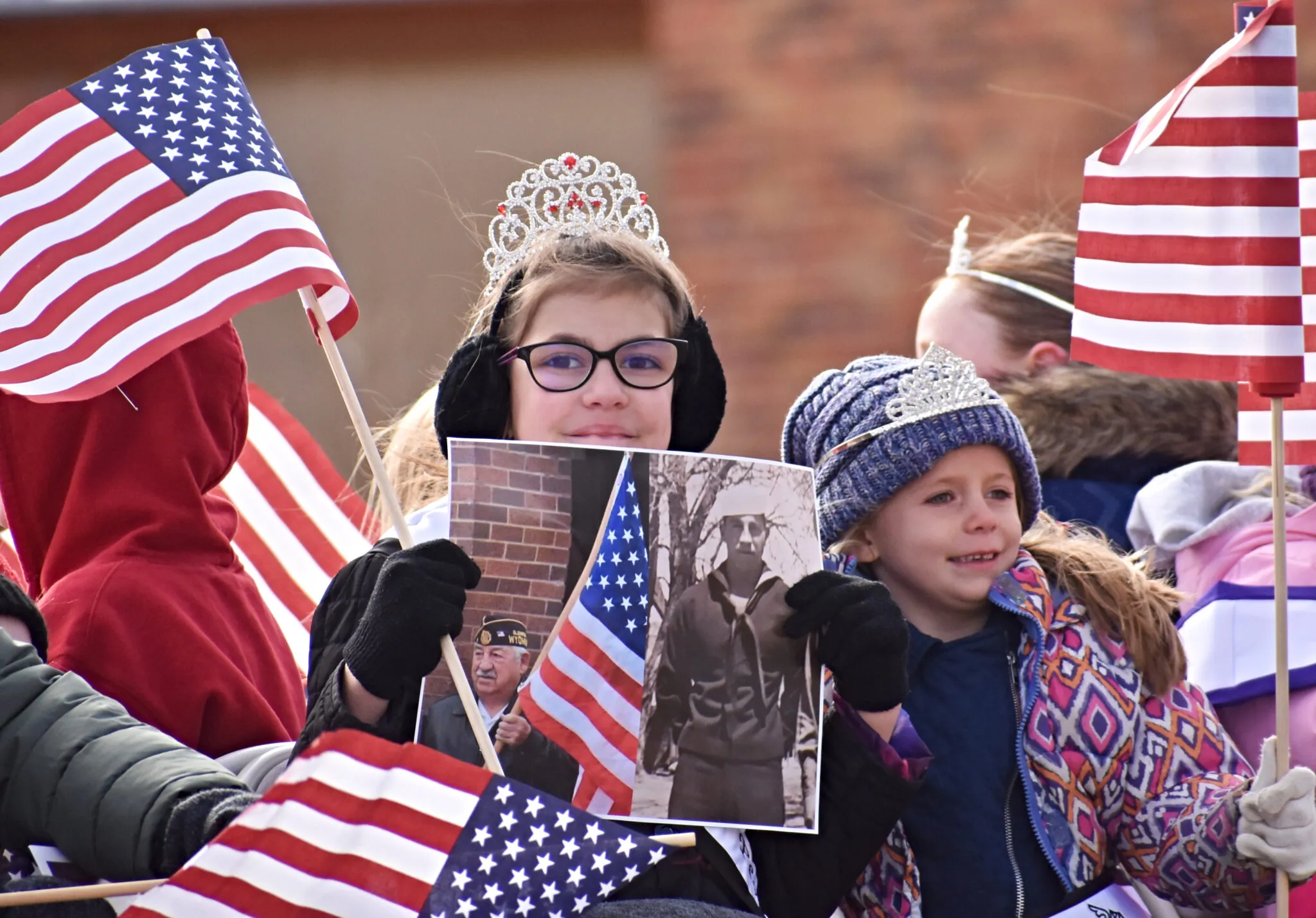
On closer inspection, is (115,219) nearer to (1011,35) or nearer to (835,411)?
(835,411)

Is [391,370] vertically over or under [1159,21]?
under

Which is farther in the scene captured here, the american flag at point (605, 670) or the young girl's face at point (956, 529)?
the young girl's face at point (956, 529)

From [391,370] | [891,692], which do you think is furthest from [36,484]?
[391,370]

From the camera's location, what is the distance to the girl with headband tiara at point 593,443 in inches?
99.9

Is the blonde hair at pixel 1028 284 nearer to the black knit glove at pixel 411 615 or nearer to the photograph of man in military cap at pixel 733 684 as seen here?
the photograph of man in military cap at pixel 733 684

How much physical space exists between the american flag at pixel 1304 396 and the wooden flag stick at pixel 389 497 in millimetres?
1416

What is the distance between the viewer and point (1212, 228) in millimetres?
2926

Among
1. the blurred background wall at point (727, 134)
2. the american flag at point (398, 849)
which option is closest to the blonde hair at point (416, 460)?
the american flag at point (398, 849)

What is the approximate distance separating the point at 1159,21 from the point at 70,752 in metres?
5.28

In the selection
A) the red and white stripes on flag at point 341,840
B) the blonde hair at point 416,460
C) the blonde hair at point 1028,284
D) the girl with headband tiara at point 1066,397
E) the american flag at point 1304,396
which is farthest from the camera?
the blonde hair at point 1028,284

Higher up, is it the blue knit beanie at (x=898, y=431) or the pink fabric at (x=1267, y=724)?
the blue knit beanie at (x=898, y=431)

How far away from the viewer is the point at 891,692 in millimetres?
2725

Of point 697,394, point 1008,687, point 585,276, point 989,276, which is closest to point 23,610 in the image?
point 585,276

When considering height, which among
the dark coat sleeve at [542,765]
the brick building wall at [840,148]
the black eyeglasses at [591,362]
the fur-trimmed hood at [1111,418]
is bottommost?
the dark coat sleeve at [542,765]
